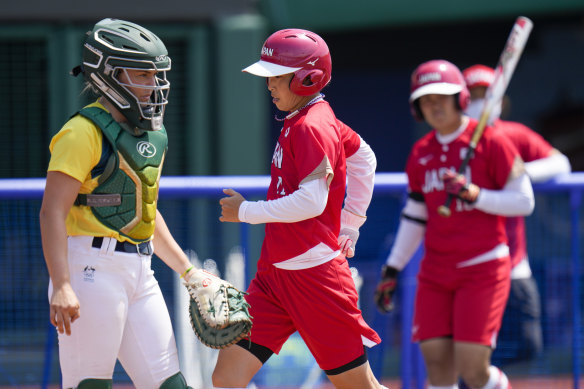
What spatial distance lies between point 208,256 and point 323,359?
194 centimetres

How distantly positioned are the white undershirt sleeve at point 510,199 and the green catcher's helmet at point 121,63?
1.96 m

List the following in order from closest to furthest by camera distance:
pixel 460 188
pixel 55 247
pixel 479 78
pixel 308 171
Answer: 1. pixel 55 247
2. pixel 308 171
3. pixel 460 188
4. pixel 479 78

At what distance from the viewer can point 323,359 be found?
12.2ft

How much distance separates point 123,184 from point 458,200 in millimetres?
2026

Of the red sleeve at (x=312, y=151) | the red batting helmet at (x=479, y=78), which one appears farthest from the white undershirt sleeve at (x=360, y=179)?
the red batting helmet at (x=479, y=78)

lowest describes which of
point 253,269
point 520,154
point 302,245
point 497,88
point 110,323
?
point 253,269

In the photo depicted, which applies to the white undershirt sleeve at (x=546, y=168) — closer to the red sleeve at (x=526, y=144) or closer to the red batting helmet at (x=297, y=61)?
the red sleeve at (x=526, y=144)

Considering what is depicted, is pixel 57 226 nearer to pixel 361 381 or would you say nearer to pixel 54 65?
pixel 361 381

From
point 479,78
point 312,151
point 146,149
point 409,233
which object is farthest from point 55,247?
point 479,78

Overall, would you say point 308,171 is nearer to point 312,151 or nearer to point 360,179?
point 312,151

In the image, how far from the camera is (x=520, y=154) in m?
5.25

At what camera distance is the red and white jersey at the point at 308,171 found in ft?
11.6

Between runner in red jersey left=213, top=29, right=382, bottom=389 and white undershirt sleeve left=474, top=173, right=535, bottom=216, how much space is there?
1157 mm

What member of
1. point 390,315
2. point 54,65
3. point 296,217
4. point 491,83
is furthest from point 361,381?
point 54,65
